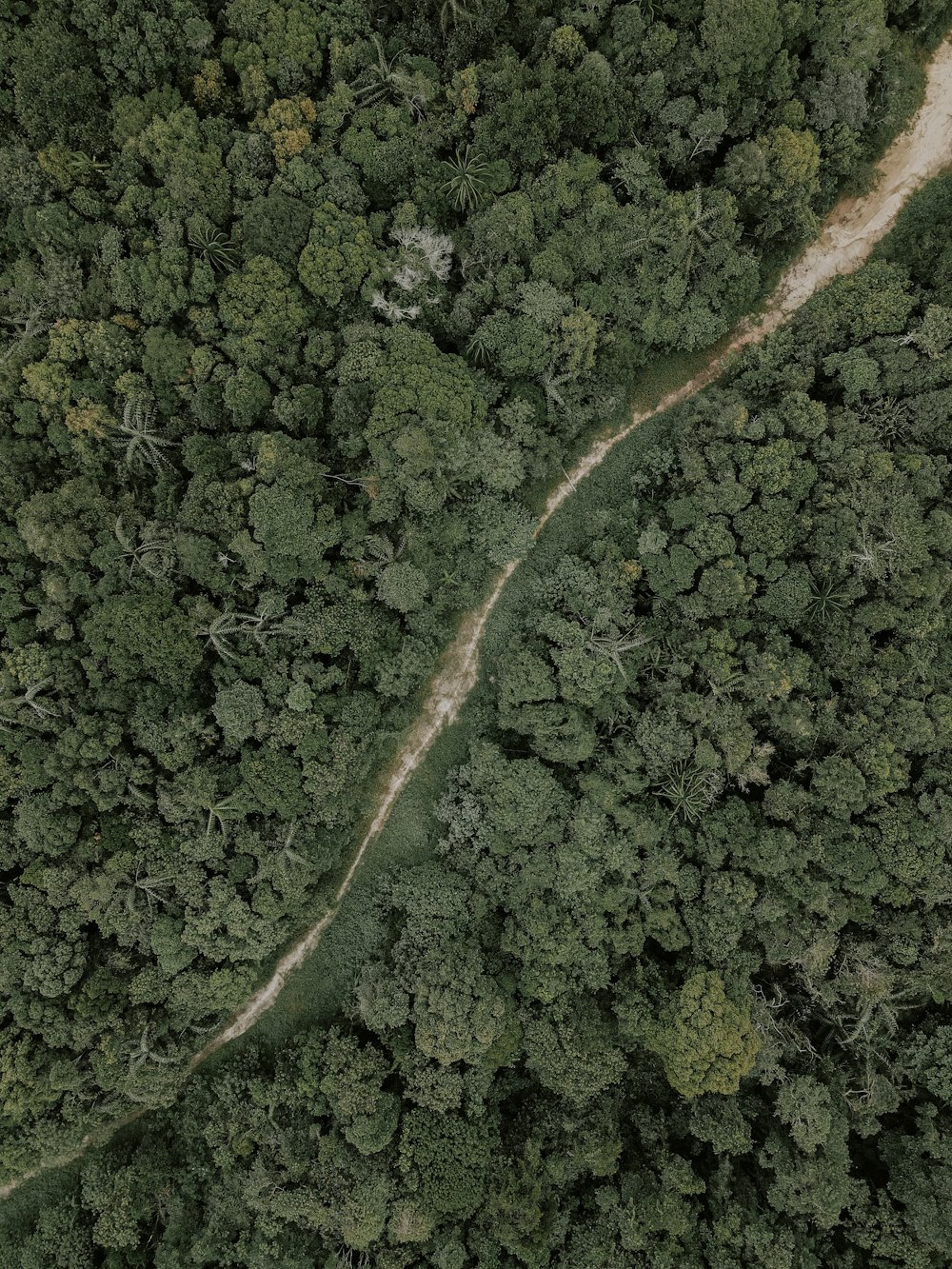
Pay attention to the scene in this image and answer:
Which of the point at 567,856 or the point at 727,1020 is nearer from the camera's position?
the point at 727,1020

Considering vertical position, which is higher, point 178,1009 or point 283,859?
point 283,859

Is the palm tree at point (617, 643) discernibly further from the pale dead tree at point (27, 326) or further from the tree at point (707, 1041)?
the pale dead tree at point (27, 326)

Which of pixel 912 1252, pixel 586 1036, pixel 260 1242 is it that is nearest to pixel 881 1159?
pixel 912 1252

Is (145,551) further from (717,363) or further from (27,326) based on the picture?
(717,363)

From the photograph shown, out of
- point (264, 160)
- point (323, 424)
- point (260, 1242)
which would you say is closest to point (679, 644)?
point (323, 424)

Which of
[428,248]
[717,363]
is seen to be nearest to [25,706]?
[428,248]

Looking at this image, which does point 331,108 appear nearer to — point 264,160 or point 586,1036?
point 264,160

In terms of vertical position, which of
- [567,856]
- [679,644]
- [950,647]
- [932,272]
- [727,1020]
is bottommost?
[727,1020]

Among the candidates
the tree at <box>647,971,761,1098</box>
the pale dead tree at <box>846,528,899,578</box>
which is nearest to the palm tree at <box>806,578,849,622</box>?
the pale dead tree at <box>846,528,899,578</box>
